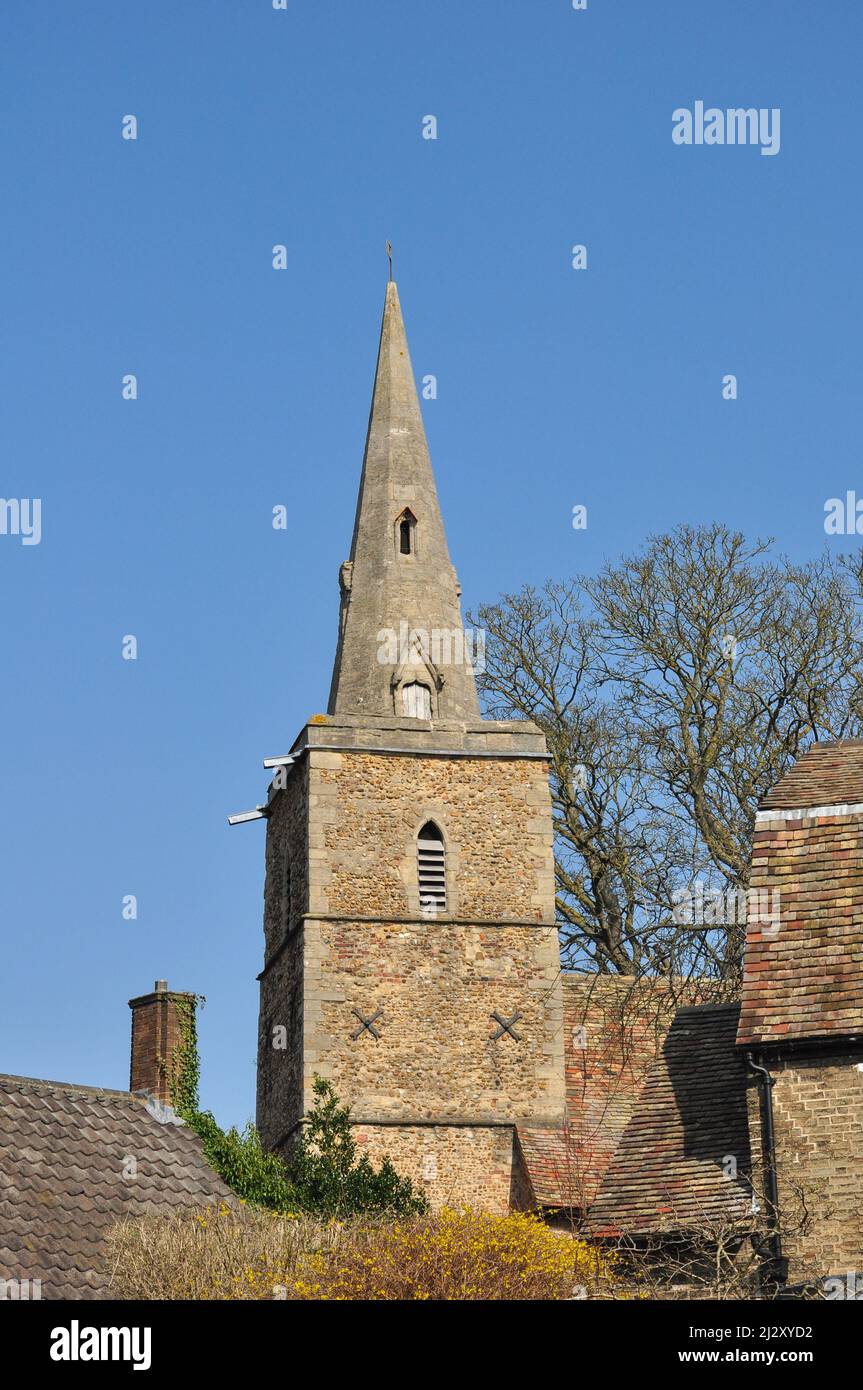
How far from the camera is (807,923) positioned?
26.9 meters

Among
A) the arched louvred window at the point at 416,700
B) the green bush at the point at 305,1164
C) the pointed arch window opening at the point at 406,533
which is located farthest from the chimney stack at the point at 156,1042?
the pointed arch window opening at the point at 406,533

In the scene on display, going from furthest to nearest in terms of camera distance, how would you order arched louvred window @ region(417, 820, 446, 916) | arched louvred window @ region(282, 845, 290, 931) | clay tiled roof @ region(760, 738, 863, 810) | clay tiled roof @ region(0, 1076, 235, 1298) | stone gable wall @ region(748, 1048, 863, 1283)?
arched louvred window @ region(282, 845, 290, 931), arched louvred window @ region(417, 820, 446, 916), clay tiled roof @ region(760, 738, 863, 810), stone gable wall @ region(748, 1048, 863, 1283), clay tiled roof @ region(0, 1076, 235, 1298)

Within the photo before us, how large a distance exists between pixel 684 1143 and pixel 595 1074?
548 cm

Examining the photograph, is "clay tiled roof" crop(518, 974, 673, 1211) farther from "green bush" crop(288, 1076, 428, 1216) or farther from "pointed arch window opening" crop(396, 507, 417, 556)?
"pointed arch window opening" crop(396, 507, 417, 556)

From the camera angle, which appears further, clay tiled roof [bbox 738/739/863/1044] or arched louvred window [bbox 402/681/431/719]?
arched louvred window [bbox 402/681/431/719]

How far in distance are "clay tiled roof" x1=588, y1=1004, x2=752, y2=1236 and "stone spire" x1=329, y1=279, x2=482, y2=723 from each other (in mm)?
7901

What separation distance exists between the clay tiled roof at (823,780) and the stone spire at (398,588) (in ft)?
Result: 25.7

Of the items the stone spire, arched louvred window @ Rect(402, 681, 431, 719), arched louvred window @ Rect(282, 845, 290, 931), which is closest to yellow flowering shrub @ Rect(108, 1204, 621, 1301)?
arched louvred window @ Rect(282, 845, 290, 931)

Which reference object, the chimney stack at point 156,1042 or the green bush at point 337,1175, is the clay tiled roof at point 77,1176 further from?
the green bush at point 337,1175

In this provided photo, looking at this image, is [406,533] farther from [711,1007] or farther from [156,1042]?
[156,1042]

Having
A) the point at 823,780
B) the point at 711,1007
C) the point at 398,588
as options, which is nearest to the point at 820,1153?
the point at 823,780

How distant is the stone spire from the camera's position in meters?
36.7
